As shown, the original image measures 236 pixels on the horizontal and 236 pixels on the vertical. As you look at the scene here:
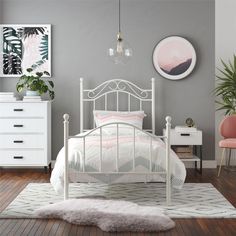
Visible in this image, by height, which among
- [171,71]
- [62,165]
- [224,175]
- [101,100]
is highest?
[171,71]

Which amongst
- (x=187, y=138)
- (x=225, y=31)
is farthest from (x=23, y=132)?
(x=225, y=31)

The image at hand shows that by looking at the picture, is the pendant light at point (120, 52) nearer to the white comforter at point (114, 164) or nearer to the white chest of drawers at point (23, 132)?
the white chest of drawers at point (23, 132)

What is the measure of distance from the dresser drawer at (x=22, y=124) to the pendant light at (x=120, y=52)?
1.31 m

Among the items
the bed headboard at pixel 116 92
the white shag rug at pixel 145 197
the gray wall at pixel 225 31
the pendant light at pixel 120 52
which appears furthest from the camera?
the gray wall at pixel 225 31

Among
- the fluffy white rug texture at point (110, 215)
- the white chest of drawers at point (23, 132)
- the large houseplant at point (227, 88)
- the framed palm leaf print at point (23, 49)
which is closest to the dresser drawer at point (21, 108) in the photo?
the white chest of drawers at point (23, 132)

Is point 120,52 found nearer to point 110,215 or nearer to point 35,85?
point 35,85

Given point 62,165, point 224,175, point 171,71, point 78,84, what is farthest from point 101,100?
point 62,165

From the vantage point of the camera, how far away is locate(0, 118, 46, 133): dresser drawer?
20.9 feet

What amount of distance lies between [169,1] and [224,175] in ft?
8.49

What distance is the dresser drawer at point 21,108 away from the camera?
6359mm

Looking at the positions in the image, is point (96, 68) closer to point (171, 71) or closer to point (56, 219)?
point (171, 71)

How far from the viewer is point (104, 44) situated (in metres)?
6.83

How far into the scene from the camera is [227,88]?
6633mm

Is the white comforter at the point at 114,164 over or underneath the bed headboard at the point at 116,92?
underneath
